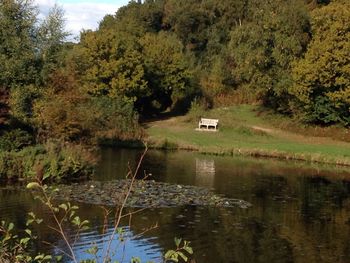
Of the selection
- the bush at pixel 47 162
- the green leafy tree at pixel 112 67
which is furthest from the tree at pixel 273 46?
the bush at pixel 47 162

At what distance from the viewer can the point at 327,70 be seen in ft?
151

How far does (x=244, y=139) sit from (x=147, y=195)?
23.1 meters

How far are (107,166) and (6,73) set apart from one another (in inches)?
309

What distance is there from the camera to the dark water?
15844 mm

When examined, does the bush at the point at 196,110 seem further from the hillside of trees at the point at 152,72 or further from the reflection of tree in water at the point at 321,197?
the reflection of tree in water at the point at 321,197

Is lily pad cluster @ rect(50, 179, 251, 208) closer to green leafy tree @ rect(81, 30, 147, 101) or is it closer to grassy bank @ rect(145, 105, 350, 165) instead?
grassy bank @ rect(145, 105, 350, 165)

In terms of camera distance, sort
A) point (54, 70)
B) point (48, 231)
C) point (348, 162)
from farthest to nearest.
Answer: point (348, 162) < point (54, 70) < point (48, 231)

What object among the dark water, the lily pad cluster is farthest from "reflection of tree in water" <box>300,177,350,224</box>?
the lily pad cluster

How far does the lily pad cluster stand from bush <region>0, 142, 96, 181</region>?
1104mm

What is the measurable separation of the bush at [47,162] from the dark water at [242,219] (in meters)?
1.86

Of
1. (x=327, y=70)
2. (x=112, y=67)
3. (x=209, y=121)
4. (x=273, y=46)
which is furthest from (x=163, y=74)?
(x=327, y=70)

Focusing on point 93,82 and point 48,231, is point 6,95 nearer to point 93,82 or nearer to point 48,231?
point 48,231

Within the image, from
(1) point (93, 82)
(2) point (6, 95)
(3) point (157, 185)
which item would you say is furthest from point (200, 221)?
(1) point (93, 82)

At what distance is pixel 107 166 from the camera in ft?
107
